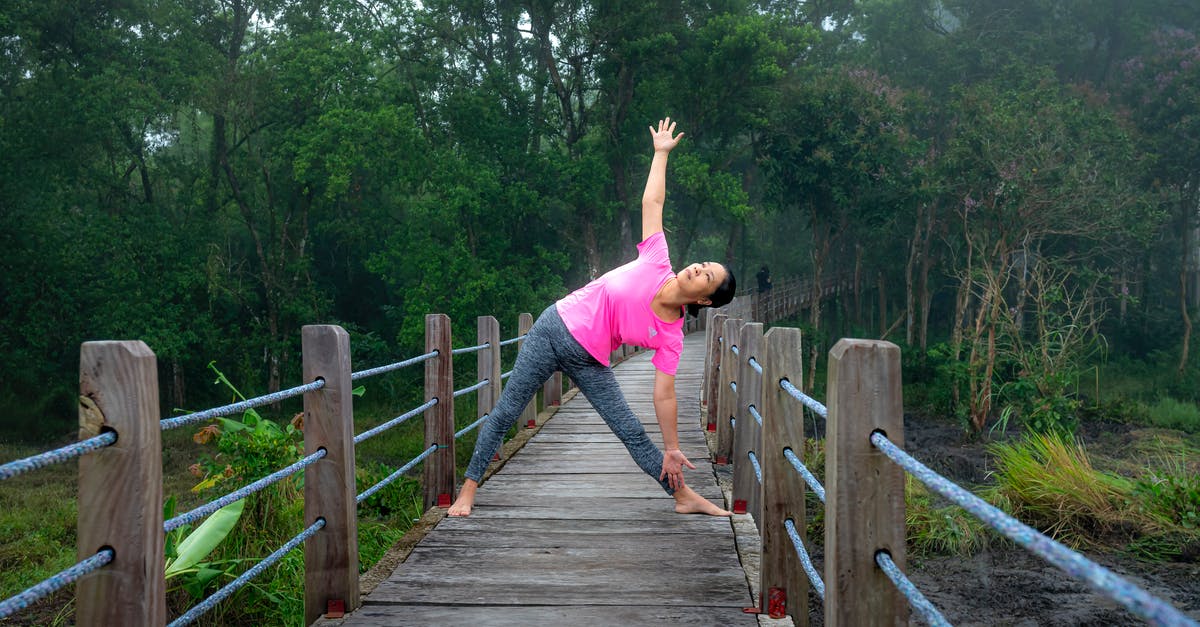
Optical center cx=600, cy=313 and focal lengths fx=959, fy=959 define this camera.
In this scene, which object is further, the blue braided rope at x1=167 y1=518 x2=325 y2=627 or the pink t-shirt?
the pink t-shirt

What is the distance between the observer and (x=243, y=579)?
9.05ft

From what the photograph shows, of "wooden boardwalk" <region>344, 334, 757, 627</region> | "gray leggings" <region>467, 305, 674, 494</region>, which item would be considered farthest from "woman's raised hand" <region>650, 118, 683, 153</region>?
"wooden boardwalk" <region>344, 334, 757, 627</region>

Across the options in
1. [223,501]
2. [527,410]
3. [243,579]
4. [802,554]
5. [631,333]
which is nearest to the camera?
[223,501]

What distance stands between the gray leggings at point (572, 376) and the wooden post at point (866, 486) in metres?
2.16

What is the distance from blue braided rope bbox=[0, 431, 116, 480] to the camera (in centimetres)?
163

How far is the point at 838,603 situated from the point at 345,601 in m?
1.78

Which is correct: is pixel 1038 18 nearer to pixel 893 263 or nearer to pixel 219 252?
pixel 893 263

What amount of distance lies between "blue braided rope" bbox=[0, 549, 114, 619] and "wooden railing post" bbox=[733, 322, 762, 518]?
112 inches

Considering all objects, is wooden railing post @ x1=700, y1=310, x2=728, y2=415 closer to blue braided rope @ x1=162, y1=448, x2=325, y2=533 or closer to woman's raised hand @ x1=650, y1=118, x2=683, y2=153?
woman's raised hand @ x1=650, y1=118, x2=683, y2=153

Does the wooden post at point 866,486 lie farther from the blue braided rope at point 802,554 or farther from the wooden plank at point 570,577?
the wooden plank at point 570,577

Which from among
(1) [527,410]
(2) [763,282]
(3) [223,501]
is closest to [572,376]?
(3) [223,501]

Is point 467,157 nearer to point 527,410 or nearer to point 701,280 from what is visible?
point 527,410

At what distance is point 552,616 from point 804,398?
1147mm

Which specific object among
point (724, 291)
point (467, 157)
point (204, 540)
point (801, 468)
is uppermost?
point (467, 157)
